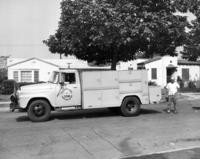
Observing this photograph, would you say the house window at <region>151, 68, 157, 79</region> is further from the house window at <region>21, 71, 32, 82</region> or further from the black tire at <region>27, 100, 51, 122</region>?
the black tire at <region>27, 100, 51, 122</region>

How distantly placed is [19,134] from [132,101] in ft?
19.0

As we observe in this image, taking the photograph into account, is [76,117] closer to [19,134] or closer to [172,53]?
[19,134]

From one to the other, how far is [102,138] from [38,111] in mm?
4321

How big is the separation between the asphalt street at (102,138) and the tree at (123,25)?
4751mm

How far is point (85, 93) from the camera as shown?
1330cm

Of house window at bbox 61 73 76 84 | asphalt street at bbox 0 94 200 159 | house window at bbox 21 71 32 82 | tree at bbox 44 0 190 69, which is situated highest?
tree at bbox 44 0 190 69

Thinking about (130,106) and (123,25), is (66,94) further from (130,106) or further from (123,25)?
(123,25)

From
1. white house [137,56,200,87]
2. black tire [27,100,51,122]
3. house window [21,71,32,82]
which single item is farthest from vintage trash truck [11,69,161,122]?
white house [137,56,200,87]

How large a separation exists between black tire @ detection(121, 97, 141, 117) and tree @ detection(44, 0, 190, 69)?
138 inches

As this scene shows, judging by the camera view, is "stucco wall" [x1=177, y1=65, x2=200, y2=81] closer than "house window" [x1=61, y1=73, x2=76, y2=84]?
No

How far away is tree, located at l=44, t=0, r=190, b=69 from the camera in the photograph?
15586 millimetres

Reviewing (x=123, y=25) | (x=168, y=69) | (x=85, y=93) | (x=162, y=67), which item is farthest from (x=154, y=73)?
(x=85, y=93)

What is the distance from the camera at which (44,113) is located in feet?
41.9

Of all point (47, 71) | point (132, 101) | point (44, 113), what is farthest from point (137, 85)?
point (47, 71)
